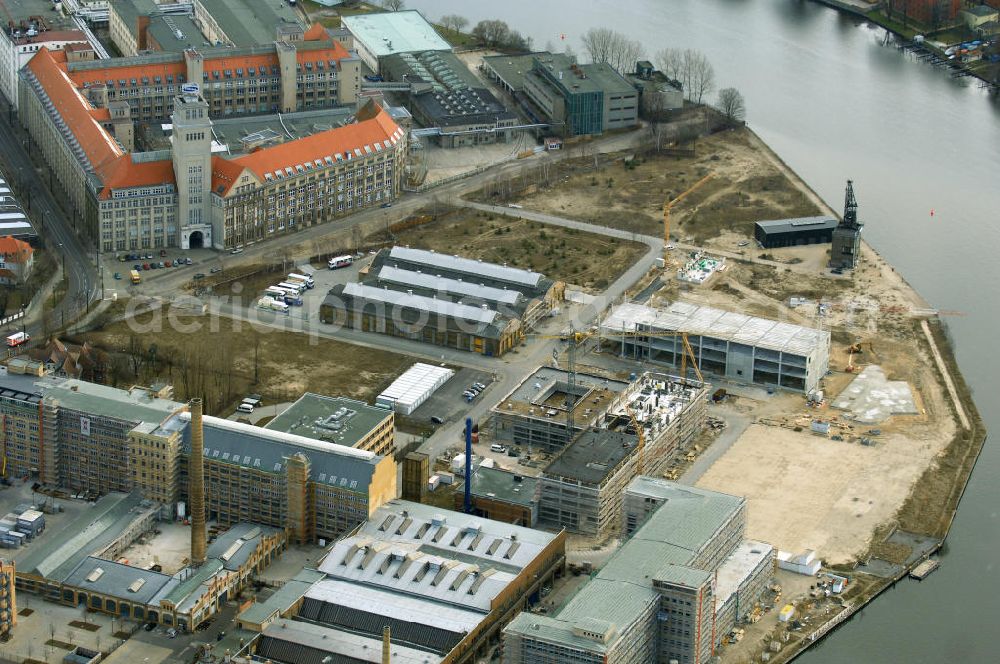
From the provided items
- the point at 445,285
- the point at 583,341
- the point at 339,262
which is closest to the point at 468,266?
the point at 445,285

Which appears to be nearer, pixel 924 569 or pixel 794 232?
pixel 924 569

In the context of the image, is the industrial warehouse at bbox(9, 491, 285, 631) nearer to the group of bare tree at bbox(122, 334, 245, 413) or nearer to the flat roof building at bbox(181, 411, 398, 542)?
the flat roof building at bbox(181, 411, 398, 542)

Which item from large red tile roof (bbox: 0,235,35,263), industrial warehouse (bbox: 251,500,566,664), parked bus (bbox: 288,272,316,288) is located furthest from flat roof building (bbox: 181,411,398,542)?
large red tile roof (bbox: 0,235,35,263)

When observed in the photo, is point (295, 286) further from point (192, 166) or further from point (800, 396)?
point (800, 396)

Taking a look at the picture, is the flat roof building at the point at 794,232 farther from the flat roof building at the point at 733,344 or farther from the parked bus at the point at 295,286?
the parked bus at the point at 295,286

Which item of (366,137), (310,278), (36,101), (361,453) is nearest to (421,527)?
(361,453)

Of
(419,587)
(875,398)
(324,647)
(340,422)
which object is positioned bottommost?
(324,647)
